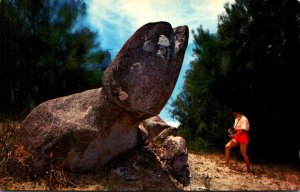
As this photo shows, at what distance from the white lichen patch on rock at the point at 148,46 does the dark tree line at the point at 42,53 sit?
20.5 ft

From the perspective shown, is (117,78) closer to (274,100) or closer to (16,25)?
(274,100)

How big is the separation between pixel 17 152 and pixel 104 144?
52.6 inches

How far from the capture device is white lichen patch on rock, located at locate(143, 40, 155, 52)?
5.94m

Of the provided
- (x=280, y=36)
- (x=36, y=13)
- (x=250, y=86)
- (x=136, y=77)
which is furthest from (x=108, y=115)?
(x=36, y=13)

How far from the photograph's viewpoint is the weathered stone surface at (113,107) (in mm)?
5906

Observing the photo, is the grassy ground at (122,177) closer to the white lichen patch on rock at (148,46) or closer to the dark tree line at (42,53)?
the white lichen patch on rock at (148,46)

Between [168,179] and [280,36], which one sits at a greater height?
[280,36]

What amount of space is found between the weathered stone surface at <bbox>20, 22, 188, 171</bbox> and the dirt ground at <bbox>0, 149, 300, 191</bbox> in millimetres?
246

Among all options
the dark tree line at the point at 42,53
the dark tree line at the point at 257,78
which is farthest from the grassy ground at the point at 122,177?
the dark tree line at the point at 42,53

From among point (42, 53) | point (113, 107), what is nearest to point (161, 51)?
point (113, 107)

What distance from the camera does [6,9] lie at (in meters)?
13.3

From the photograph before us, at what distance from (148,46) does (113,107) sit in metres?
1.11

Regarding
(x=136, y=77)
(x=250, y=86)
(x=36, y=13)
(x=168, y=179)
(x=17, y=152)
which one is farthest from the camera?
(x=36, y=13)

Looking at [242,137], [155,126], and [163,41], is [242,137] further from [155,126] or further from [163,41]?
[163,41]
